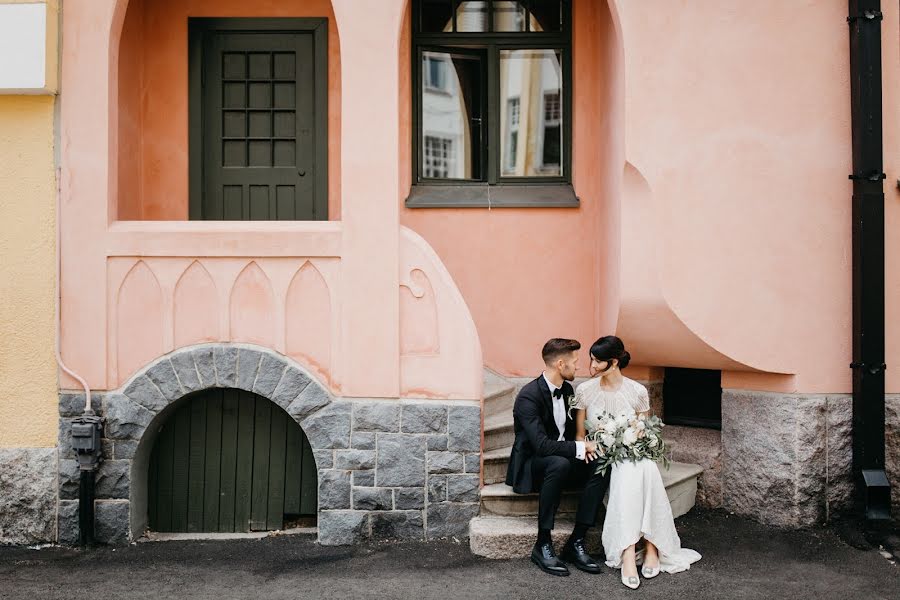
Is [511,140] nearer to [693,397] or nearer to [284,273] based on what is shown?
[284,273]

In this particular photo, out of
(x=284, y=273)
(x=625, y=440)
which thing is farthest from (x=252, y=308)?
(x=625, y=440)

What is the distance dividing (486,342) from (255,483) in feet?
8.01

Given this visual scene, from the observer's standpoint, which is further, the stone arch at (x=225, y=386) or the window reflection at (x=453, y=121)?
the window reflection at (x=453, y=121)

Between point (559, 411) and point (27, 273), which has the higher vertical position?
point (27, 273)

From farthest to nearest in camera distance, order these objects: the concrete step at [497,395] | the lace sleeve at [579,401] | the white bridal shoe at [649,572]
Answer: the concrete step at [497,395] → the lace sleeve at [579,401] → the white bridal shoe at [649,572]

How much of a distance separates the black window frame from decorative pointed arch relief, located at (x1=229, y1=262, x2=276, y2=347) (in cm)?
183

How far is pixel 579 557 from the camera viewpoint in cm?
586

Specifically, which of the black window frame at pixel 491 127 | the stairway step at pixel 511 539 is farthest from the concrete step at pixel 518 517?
the black window frame at pixel 491 127

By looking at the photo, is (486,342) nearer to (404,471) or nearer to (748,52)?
(404,471)

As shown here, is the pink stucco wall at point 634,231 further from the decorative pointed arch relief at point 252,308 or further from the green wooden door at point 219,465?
the green wooden door at point 219,465

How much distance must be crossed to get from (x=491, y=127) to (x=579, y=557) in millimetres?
4081

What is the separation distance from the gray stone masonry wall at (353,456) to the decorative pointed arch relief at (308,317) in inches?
5.2

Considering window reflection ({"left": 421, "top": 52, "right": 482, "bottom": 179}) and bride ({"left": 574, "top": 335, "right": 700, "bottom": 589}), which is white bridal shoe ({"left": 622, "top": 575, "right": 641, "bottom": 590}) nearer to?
bride ({"left": 574, "top": 335, "right": 700, "bottom": 589})

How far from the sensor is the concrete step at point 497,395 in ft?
23.8
